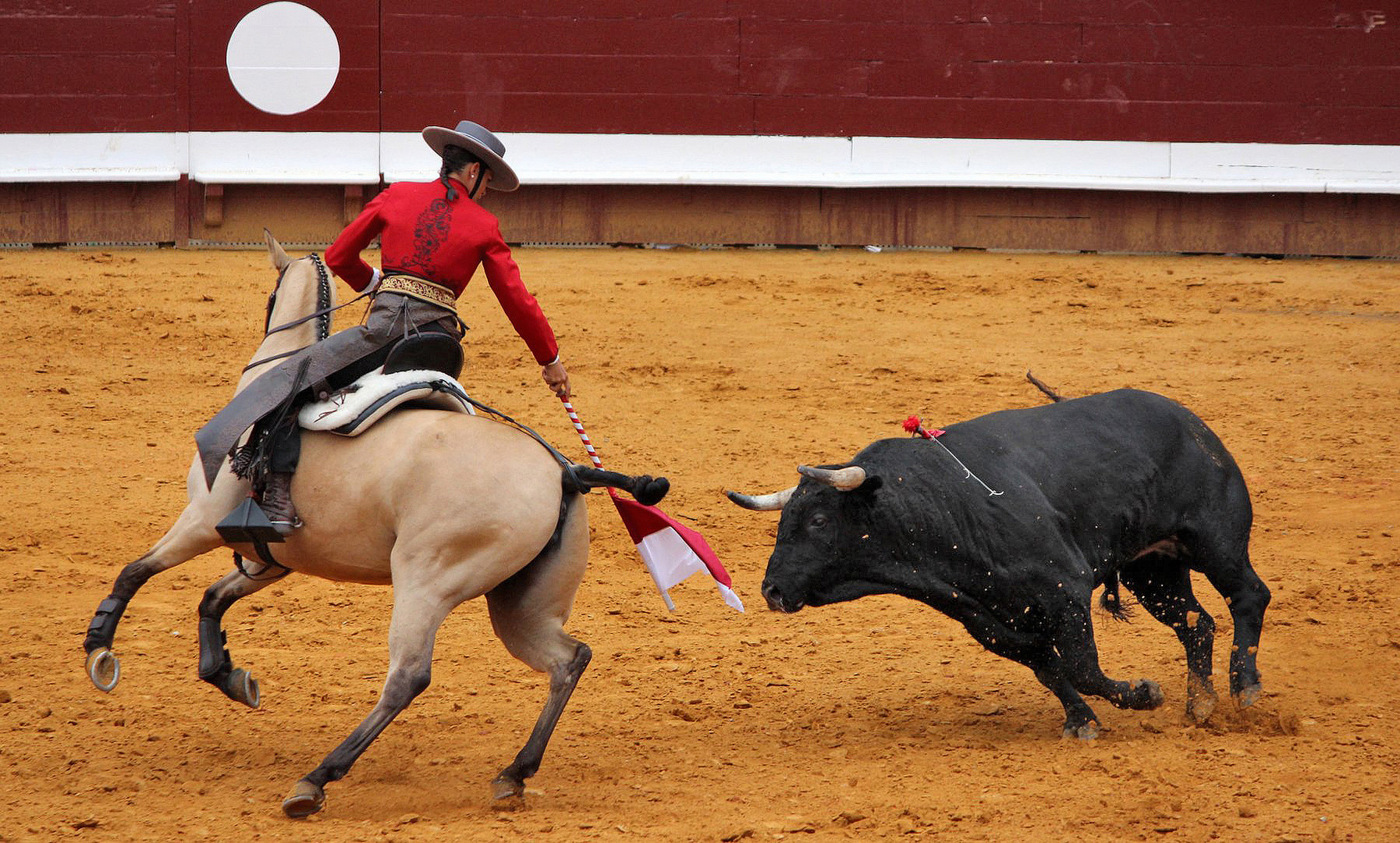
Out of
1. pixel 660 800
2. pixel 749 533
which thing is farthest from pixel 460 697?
pixel 749 533

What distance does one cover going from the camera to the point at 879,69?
13.3 meters

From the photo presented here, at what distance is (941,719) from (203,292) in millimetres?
8038

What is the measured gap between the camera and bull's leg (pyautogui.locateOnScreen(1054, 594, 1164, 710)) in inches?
177

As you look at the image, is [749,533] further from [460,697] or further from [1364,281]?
[1364,281]

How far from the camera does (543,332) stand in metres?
4.54

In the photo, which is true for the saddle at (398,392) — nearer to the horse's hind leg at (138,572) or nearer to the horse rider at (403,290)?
the horse rider at (403,290)

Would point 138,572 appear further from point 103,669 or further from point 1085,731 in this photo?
point 1085,731

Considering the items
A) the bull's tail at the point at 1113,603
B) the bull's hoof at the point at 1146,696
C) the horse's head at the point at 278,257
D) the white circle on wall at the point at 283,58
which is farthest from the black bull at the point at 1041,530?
the white circle on wall at the point at 283,58

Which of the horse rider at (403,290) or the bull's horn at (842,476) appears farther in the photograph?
the bull's horn at (842,476)

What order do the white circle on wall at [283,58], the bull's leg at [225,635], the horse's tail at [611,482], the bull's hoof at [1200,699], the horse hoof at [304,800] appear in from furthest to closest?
the white circle on wall at [283,58]
the bull's hoof at [1200,699]
the bull's leg at [225,635]
the horse's tail at [611,482]
the horse hoof at [304,800]

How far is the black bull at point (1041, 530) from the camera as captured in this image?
4.49m

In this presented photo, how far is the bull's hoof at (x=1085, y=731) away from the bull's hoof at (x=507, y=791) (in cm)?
178

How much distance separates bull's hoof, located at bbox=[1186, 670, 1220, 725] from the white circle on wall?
10.2 metres

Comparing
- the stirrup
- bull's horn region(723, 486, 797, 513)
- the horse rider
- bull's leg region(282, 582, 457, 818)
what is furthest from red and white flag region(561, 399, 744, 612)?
the stirrup
